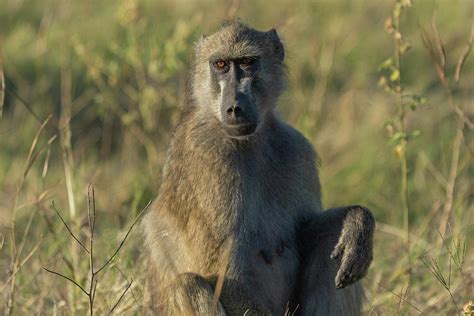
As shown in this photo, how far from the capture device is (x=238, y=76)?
14.3ft

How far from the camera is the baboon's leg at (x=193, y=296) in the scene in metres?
4.04

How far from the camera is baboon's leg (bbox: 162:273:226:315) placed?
404 cm

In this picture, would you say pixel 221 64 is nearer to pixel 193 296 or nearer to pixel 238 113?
pixel 238 113

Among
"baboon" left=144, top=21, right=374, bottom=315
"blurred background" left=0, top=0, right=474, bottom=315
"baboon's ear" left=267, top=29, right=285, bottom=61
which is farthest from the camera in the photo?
"blurred background" left=0, top=0, right=474, bottom=315

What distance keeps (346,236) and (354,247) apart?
0.22ft

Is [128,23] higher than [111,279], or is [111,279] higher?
[128,23]

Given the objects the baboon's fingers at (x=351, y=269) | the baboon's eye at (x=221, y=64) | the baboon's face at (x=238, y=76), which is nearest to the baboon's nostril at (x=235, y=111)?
the baboon's face at (x=238, y=76)

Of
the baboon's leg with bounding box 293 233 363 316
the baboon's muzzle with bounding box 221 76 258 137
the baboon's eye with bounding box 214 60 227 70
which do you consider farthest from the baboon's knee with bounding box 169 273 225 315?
the baboon's eye with bounding box 214 60 227 70

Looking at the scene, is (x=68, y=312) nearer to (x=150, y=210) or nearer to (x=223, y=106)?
(x=150, y=210)

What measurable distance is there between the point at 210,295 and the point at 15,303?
1.02m

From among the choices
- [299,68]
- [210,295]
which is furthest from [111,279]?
[299,68]

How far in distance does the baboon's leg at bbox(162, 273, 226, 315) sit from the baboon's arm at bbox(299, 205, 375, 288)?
0.50 m

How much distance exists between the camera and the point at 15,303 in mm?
4570

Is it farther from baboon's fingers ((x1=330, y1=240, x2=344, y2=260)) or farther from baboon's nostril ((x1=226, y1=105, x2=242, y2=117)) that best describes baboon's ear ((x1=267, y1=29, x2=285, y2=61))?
baboon's fingers ((x1=330, y1=240, x2=344, y2=260))
